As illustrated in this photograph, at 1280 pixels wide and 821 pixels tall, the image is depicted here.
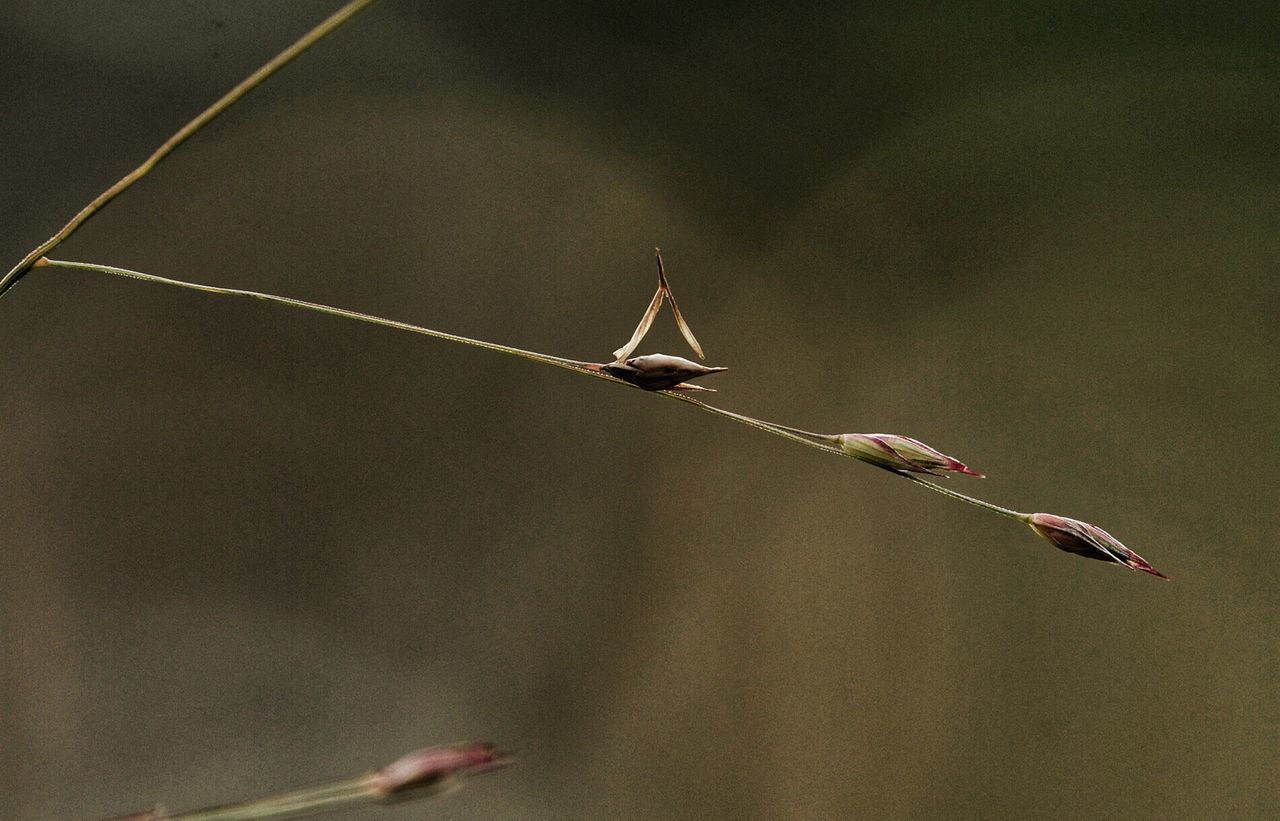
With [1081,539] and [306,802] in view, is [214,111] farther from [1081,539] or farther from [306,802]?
[1081,539]

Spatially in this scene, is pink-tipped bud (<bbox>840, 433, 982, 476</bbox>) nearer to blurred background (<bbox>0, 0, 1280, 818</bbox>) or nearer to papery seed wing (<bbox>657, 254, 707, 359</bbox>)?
papery seed wing (<bbox>657, 254, 707, 359</bbox>)

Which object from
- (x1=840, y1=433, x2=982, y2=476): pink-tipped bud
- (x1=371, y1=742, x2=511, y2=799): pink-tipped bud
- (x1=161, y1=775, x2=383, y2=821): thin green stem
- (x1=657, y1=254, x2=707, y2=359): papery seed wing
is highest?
(x1=657, y1=254, x2=707, y2=359): papery seed wing

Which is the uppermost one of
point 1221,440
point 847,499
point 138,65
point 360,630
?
point 138,65

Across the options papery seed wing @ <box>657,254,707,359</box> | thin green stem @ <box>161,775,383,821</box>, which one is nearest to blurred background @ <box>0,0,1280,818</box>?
papery seed wing @ <box>657,254,707,359</box>

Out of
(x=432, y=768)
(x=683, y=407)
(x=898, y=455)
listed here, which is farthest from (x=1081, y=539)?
(x=683, y=407)

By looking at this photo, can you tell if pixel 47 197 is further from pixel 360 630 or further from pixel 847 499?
pixel 847 499

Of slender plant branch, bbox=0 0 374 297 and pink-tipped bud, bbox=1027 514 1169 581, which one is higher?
slender plant branch, bbox=0 0 374 297

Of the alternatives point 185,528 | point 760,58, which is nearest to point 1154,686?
point 760,58
